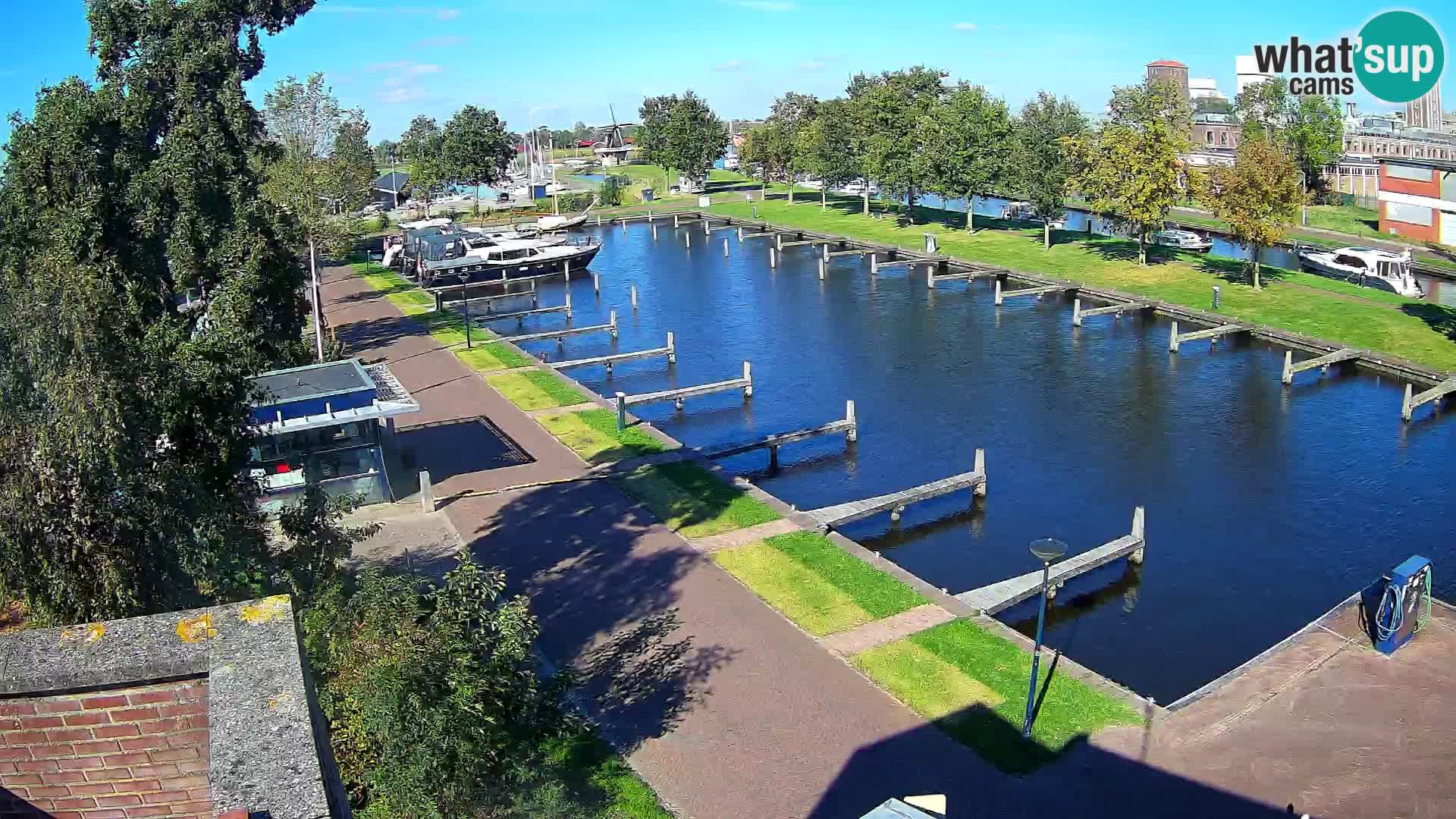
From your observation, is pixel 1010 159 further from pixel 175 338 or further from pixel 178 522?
pixel 178 522

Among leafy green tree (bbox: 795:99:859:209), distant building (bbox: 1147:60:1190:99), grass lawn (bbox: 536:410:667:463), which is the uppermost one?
distant building (bbox: 1147:60:1190:99)

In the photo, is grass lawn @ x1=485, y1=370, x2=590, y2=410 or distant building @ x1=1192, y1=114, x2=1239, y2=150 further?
distant building @ x1=1192, y1=114, x2=1239, y2=150

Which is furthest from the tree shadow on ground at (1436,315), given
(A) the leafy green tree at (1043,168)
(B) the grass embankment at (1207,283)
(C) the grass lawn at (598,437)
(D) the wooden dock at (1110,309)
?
(C) the grass lawn at (598,437)

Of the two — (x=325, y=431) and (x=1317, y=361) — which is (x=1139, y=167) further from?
(x=325, y=431)

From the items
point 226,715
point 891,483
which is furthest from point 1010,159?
point 226,715

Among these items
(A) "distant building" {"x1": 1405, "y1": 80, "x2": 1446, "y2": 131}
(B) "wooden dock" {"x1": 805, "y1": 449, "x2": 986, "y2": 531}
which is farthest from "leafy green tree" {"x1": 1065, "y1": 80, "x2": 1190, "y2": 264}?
(A) "distant building" {"x1": 1405, "y1": 80, "x2": 1446, "y2": 131}

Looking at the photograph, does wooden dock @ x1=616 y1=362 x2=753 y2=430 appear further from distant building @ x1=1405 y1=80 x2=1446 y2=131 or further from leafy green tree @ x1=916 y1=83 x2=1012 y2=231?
distant building @ x1=1405 y1=80 x2=1446 y2=131
